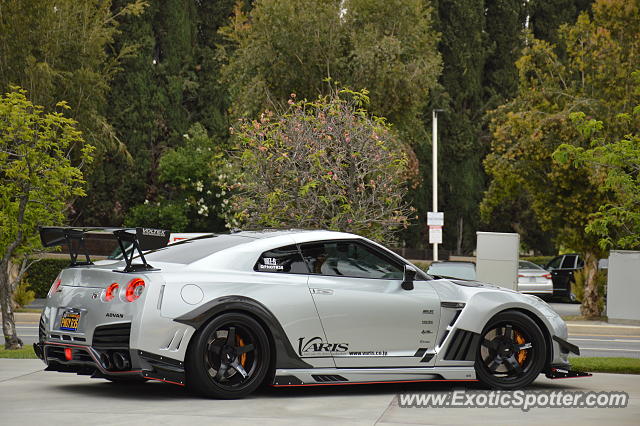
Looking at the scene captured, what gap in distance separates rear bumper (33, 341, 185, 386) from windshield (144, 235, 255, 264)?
1004mm

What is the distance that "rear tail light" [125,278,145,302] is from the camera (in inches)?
351

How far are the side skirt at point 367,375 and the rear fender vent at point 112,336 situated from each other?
1335 mm

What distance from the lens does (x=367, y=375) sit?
9734mm

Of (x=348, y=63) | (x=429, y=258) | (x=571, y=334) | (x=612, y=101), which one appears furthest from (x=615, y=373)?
(x=429, y=258)

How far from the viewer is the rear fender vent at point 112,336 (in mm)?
8859

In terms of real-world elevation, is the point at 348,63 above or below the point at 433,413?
above

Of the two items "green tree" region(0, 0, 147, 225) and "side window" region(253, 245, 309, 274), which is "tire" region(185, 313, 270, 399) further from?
"green tree" region(0, 0, 147, 225)

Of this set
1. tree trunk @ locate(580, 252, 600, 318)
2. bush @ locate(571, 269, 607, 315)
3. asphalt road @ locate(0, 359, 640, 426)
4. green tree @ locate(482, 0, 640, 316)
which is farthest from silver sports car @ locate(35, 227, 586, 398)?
bush @ locate(571, 269, 607, 315)

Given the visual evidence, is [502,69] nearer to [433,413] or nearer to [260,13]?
[260,13]

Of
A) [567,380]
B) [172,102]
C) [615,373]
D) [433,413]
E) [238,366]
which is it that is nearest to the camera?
[433,413]

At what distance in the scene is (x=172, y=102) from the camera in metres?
47.8

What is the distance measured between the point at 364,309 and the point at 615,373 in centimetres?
418

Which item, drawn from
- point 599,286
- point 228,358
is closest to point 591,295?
point 599,286

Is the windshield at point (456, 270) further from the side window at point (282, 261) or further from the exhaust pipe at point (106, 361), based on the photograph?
the exhaust pipe at point (106, 361)
